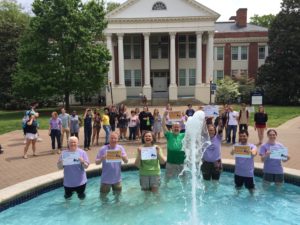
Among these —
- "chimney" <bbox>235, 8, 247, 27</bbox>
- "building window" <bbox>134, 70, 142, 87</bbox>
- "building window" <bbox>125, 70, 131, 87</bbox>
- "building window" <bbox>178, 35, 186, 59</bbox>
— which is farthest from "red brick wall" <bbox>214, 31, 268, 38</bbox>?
"building window" <bbox>125, 70, 131, 87</bbox>

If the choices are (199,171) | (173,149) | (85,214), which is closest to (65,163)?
(85,214)

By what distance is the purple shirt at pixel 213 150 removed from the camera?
8.79 m

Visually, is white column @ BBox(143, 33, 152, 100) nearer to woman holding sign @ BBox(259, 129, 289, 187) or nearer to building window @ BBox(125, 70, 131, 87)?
building window @ BBox(125, 70, 131, 87)

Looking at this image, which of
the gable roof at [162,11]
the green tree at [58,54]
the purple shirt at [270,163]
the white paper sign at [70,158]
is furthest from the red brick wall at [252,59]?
the white paper sign at [70,158]

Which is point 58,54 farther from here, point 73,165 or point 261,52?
point 261,52

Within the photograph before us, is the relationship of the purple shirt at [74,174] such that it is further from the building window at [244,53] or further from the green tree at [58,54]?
the building window at [244,53]

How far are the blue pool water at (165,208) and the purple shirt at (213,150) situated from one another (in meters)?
1.03

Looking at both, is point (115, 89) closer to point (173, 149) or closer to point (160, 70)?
point (160, 70)

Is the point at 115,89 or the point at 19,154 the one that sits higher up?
the point at 115,89

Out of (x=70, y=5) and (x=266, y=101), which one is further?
(x=266, y=101)

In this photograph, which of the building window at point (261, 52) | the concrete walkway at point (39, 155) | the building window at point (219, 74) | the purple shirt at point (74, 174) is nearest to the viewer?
the purple shirt at point (74, 174)

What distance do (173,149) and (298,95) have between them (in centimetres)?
3581

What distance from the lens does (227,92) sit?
41.0 meters

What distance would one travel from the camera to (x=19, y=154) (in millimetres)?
14109
